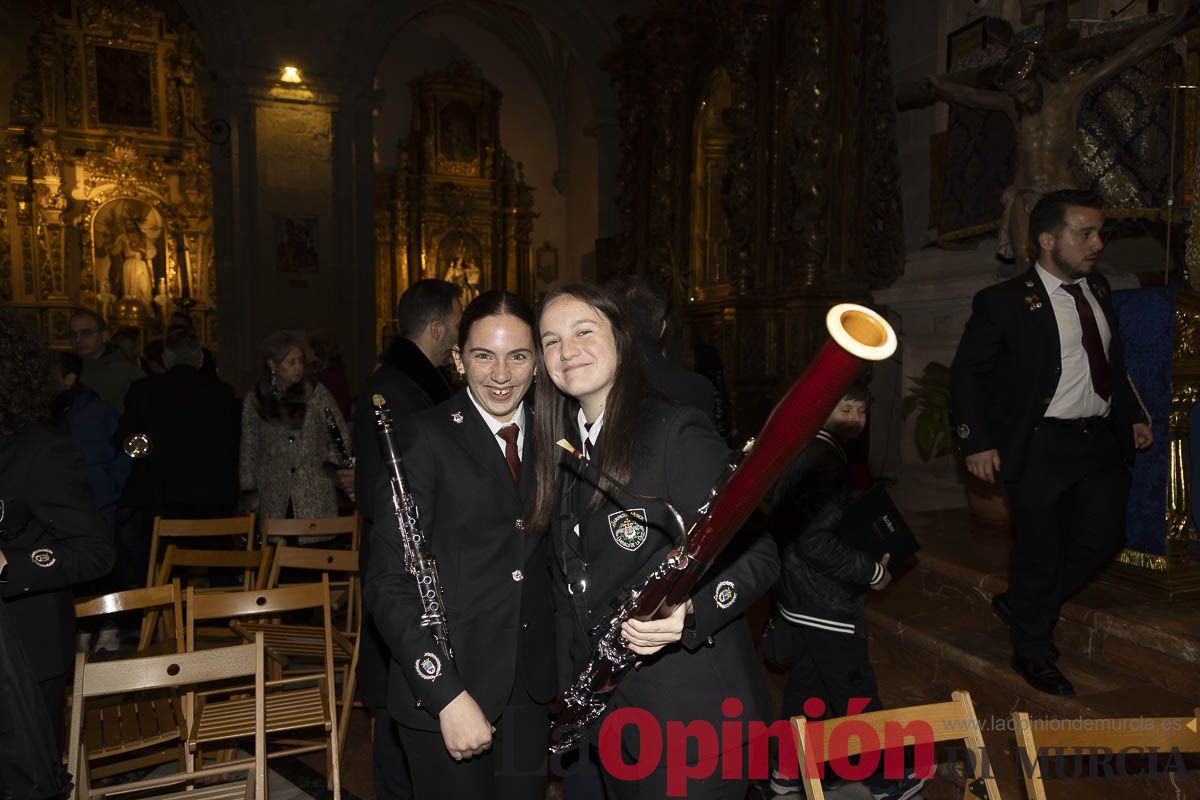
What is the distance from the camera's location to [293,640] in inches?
158

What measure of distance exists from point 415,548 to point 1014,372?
8.21ft

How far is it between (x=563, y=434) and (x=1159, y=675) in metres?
2.87

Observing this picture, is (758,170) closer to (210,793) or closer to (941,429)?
(941,429)

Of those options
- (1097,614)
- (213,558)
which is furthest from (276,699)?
(1097,614)

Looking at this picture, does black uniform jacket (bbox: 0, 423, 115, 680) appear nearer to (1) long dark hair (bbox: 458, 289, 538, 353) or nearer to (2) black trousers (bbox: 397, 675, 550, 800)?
(2) black trousers (bbox: 397, 675, 550, 800)

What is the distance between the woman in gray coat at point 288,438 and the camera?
188 inches

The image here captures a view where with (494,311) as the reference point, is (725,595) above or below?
below

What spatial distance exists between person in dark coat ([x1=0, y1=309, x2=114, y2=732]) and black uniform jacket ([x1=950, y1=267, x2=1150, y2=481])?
10.2ft

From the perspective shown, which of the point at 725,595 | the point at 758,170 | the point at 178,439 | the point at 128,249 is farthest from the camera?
the point at 128,249

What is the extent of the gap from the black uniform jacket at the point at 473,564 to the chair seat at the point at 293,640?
2103mm

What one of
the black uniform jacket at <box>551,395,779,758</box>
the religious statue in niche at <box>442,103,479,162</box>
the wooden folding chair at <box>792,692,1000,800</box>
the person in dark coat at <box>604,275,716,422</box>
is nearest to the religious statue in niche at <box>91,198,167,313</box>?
the religious statue in niche at <box>442,103,479,162</box>

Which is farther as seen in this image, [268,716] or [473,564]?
[268,716]

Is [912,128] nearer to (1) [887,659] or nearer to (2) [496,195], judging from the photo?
(1) [887,659]

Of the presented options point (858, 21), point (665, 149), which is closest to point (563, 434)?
point (858, 21)
